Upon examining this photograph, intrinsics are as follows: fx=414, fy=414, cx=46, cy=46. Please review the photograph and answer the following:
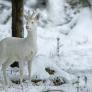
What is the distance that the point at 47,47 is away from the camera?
1368cm

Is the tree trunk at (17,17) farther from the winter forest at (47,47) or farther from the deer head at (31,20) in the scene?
the deer head at (31,20)

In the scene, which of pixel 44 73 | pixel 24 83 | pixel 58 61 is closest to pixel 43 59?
pixel 58 61

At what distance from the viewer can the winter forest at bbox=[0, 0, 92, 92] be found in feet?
28.7

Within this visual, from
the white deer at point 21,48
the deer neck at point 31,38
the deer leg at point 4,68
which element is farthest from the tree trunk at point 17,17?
the deer neck at point 31,38

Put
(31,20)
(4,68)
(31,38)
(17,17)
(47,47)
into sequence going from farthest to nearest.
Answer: (47,47) → (17,17) → (4,68) → (31,38) → (31,20)

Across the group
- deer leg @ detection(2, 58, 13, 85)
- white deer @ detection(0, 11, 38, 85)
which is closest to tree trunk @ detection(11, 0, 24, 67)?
deer leg @ detection(2, 58, 13, 85)

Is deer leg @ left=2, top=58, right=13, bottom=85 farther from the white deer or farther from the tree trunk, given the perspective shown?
the tree trunk

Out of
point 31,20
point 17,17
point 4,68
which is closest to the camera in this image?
point 31,20

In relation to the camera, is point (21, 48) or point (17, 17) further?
point (17, 17)

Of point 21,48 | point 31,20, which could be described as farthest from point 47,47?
point 31,20

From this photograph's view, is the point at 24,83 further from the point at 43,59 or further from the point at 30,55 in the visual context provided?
the point at 43,59

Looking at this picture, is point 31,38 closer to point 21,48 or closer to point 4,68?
point 21,48

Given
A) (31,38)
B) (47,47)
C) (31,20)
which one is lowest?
(47,47)

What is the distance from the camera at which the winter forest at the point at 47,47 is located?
28.7 ft
